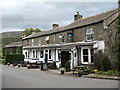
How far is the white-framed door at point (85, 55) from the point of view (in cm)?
1911

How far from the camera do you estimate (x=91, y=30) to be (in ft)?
64.7

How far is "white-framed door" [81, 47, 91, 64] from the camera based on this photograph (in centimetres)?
1911

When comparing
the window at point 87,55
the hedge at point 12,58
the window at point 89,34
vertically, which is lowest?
the hedge at point 12,58

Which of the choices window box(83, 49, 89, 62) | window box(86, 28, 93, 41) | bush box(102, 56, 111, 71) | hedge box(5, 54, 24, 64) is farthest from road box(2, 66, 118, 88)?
hedge box(5, 54, 24, 64)

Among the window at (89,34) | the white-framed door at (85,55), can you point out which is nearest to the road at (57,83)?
the white-framed door at (85,55)

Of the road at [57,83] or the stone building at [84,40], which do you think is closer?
the road at [57,83]

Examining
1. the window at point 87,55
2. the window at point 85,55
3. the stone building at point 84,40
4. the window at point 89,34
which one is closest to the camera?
the stone building at point 84,40

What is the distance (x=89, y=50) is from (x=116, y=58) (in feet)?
11.6

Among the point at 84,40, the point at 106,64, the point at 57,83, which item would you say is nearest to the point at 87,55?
the point at 84,40

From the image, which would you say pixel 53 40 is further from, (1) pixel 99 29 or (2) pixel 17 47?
(2) pixel 17 47

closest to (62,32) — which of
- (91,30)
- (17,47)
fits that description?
(91,30)

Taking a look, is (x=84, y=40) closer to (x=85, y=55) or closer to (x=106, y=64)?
(x=85, y=55)

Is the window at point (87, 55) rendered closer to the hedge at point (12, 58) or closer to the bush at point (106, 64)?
the bush at point (106, 64)

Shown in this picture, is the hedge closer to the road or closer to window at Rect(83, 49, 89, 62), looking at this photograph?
window at Rect(83, 49, 89, 62)
